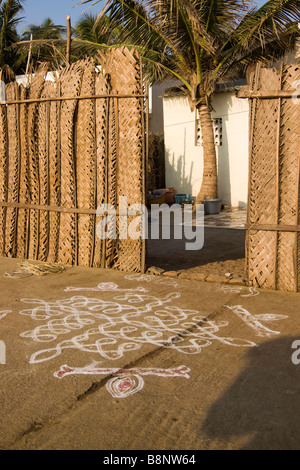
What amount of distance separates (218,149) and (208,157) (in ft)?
5.39

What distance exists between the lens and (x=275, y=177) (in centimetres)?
472

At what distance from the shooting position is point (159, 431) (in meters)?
2.30

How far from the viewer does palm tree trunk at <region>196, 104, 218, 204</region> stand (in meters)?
14.0

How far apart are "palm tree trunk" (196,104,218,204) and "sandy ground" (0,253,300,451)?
9729 millimetres

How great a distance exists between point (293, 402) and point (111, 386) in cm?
107

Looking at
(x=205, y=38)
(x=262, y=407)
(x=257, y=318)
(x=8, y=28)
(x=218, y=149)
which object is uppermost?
(x=8, y=28)

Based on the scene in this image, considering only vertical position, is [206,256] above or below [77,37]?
below

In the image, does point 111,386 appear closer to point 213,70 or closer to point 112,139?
point 112,139

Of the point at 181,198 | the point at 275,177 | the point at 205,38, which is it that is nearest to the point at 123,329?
the point at 275,177

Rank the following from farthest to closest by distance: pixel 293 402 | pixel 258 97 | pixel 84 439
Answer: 1. pixel 258 97
2. pixel 293 402
3. pixel 84 439

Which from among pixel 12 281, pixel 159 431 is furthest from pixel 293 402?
pixel 12 281

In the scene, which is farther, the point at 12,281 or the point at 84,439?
the point at 12,281

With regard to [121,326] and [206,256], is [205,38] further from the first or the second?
[121,326]

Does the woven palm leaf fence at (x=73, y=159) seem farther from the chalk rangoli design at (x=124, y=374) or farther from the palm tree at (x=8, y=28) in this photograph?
the palm tree at (x=8, y=28)
